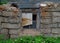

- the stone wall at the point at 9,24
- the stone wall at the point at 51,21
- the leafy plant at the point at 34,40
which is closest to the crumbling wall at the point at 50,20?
the stone wall at the point at 51,21

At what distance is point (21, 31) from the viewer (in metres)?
5.66

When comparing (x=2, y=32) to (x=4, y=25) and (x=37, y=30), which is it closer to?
(x=4, y=25)

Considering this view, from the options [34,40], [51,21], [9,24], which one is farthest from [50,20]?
[9,24]

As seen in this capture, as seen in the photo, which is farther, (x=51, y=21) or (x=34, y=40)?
(x=51, y=21)

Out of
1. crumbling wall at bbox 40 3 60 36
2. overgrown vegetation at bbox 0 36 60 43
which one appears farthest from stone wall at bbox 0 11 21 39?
crumbling wall at bbox 40 3 60 36

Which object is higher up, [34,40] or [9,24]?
[9,24]

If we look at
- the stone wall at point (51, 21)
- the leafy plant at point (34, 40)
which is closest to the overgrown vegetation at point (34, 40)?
the leafy plant at point (34, 40)

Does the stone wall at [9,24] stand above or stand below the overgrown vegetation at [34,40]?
above

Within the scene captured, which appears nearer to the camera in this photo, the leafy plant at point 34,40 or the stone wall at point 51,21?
the leafy plant at point 34,40

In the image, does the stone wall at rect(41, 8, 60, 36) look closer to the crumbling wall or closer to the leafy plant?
the crumbling wall

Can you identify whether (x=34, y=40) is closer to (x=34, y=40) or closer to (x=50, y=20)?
(x=34, y=40)

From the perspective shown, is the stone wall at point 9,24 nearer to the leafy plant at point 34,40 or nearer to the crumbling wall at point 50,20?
the leafy plant at point 34,40

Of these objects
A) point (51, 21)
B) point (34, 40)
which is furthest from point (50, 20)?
point (34, 40)

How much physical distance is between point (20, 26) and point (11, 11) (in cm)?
44
